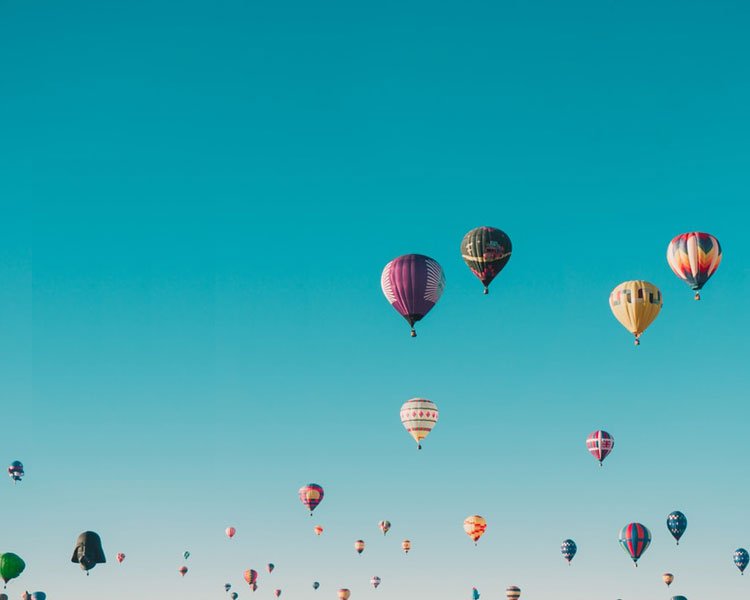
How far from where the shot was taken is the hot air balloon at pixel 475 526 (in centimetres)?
9738

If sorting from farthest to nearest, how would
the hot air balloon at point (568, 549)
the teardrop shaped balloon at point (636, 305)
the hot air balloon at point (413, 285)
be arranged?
1. the hot air balloon at point (568, 549)
2. the teardrop shaped balloon at point (636, 305)
3. the hot air balloon at point (413, 285)

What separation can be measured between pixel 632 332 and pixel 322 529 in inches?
2033

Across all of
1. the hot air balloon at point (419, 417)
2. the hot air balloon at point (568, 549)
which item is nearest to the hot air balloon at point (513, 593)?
the hot air balloon at point (568, 549)

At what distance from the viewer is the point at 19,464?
10856 cm

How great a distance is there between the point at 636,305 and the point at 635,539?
27.4 meters

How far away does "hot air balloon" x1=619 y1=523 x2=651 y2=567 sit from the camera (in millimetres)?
91812

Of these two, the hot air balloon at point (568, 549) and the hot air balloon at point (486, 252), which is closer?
the hot air balloon at point (486, 252)

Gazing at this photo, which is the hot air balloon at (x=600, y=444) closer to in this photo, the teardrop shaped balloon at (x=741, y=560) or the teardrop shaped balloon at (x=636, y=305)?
the teardrop shaped balloon at (x=636, y=305)

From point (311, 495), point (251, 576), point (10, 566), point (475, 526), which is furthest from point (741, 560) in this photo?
point (10, 566)

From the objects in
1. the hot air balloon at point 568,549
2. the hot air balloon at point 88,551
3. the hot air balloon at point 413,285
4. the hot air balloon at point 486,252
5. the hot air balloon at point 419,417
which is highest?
the hot air balloon at point 486,252

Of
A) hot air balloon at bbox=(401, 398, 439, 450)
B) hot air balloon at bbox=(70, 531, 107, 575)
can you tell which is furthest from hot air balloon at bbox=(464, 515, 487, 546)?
hot air balloon at bbox=(70, 531, 107, 575)

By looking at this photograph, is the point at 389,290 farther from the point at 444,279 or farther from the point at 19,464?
the point at 19,464

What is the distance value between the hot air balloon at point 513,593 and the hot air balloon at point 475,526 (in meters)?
13.1

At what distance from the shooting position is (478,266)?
66250 mm
